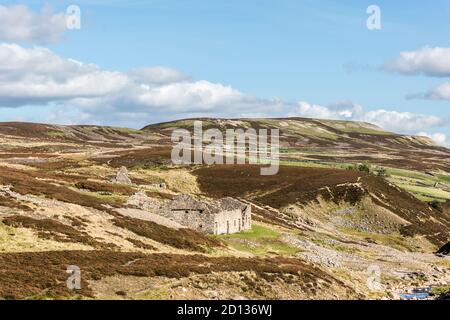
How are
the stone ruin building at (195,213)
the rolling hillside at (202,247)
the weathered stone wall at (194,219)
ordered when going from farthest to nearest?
1. the stone ruin building at (195,213)
2. the weathered stone wall at (194,219)
3. the rolling hillside at (202,247)

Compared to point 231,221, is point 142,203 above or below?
above

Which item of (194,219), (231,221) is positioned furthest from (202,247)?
(231,221)

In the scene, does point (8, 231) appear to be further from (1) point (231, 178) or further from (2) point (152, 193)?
(1) point (231, 178)

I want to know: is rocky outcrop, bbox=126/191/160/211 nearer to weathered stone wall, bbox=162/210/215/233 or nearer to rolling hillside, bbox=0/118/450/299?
rolling hillside, bbox=0/118/450/299

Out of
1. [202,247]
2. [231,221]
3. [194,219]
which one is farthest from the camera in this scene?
[231,221]

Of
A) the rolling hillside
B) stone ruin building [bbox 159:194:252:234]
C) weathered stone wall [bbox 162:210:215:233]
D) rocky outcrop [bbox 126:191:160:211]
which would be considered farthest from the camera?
rocky outcrop [bbox 126:191:160:211]

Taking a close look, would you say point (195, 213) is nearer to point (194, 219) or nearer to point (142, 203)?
point (194, 219)

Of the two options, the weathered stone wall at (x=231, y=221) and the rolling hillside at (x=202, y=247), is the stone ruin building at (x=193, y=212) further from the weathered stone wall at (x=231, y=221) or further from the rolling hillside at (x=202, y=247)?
the rolling hillside at (x=202, y=247)

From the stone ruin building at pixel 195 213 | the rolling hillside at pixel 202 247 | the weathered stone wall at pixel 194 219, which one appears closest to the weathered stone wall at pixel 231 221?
the stone ruin building at pixel 195 213

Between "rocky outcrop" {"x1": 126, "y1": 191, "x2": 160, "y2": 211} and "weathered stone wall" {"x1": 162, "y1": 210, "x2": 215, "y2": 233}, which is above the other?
"rocky outcrop" {"x1": 126, "y1": 191, "x2": 160, "y2": 211}

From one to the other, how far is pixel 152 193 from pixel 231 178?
53741 mm

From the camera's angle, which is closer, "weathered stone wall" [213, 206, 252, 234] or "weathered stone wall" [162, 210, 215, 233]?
"weathered stone wall" [162, 210, 215, 233]

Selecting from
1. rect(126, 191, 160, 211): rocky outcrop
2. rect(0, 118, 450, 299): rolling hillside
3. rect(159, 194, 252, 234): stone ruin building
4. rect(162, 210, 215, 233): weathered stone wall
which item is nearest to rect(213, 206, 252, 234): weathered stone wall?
rect(159, 194, 252, 234): stone ruin building

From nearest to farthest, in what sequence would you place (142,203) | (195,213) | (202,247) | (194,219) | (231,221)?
(202,247)
(194,219)
(195,213)
(142,203)
(231,221)
